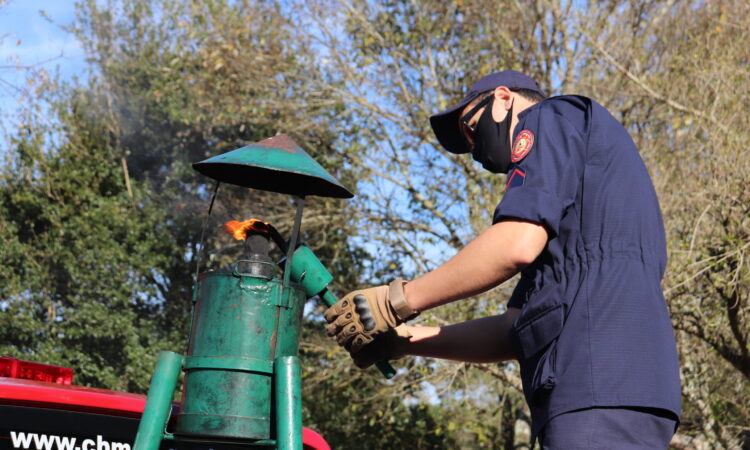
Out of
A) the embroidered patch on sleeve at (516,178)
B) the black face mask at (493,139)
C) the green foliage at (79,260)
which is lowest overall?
the embroidered patch on sleeve at (516,178)

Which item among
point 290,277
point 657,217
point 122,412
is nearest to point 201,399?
point 290,277

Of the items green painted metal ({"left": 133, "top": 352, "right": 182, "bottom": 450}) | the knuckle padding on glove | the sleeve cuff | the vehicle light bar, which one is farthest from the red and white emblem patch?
the vehicle light bar

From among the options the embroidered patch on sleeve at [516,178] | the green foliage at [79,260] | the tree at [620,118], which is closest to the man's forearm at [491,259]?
the embroidered patch on sleeve at [516,178]

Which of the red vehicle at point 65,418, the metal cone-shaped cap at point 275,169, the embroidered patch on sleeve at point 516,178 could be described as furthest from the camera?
the red vehicle at point 65,418

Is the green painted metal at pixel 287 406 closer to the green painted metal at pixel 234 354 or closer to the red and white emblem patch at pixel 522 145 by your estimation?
the green painted metal at pixel 234 354

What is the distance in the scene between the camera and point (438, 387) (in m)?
10.1

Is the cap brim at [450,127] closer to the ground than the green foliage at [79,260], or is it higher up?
closer to the ground

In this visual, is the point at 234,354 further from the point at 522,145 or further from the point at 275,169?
the point at 522,145

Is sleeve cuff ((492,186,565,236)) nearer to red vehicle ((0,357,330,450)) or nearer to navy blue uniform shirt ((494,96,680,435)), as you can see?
navy blue uniform shirt ((494,96,680,435))

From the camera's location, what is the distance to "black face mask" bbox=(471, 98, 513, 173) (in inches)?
89.4

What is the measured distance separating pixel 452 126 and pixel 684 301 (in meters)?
5.99

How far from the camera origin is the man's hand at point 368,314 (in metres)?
2.05

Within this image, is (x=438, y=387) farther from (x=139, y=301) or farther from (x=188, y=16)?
(x=188, y=16)

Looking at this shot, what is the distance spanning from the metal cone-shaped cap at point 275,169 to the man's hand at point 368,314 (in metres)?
0.53
